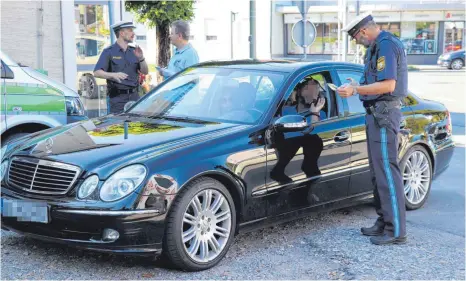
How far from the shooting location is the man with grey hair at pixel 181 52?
7.61 meters

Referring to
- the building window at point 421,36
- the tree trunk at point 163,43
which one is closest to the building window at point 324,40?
the building window at point 421,36

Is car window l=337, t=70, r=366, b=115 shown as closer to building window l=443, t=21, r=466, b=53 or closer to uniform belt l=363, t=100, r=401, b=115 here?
uniform belt l=363, t=100, r=401, b=115

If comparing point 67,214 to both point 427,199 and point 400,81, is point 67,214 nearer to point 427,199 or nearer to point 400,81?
point 400,81

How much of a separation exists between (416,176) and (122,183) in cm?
335

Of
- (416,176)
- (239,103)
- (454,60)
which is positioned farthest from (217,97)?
(454,60)

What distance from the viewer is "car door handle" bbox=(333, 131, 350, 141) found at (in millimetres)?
5683

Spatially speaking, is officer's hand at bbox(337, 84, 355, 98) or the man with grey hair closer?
officer's hand at bbox(337, 84, 355, 98)

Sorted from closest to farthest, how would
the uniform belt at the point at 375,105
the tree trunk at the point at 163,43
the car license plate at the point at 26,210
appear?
the car license plate at the point at 26,210, the uniform belt at the point at 375,105, the tree trunk at the point at 163,43

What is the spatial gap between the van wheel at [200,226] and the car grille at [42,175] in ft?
2.34

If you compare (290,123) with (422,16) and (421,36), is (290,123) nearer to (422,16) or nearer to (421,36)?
(422,16)

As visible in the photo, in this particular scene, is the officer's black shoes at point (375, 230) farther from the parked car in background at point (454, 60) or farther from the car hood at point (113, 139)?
the parked car in background at point (454, 60)

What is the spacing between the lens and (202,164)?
4.55 meters

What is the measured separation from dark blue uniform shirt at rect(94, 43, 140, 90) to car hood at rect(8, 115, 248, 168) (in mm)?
2477

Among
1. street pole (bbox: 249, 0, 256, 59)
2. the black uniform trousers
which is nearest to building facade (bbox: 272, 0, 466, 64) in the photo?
street pole (bbox: 249, 0, 256, 59)
